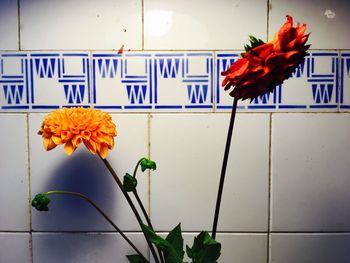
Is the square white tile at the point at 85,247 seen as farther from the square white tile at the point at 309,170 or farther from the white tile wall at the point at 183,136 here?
the square white tile at the point at 309,170

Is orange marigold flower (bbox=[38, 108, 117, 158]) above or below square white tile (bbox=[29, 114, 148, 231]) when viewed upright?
above

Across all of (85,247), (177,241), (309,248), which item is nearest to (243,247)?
(309,248)

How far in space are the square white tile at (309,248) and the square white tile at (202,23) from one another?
489mm

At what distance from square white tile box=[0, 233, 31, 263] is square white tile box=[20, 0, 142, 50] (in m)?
0.47

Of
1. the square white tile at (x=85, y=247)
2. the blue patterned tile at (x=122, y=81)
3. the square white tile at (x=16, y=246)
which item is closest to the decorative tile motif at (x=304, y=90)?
the blue patterned tile at (x=122, y=81)

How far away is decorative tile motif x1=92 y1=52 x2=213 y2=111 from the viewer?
70 centimetres

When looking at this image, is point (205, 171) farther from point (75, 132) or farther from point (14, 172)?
point (14, 172)

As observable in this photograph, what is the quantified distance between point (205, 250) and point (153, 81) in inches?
15.7

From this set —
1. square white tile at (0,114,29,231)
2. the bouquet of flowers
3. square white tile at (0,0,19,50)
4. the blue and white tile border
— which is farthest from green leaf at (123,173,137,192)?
square white tile at (0,0,19,50)

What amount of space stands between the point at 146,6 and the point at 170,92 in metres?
0.21

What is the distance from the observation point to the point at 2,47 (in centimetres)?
71

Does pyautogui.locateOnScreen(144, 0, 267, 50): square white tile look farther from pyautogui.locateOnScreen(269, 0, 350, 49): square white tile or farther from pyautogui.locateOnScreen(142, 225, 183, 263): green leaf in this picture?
pyautogui.locateOnScreen(142, 225, 183, 263): green leaf

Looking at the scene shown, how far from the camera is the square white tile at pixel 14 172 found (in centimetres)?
72

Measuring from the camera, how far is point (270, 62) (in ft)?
1.30
